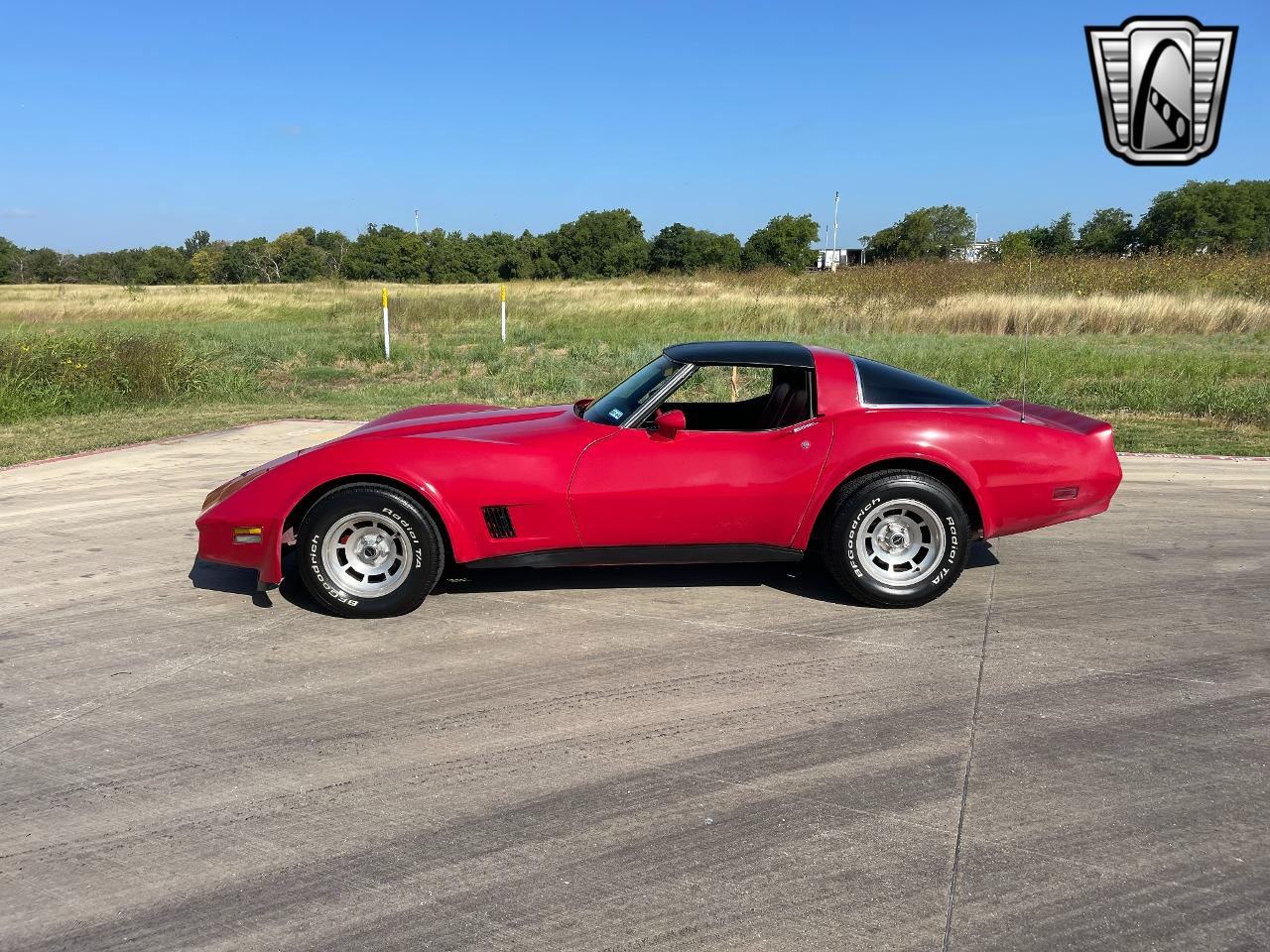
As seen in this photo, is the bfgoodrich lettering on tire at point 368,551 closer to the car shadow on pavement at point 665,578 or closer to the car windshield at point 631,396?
the car shadow on pavement at point 665,578

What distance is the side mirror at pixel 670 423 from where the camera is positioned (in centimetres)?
495

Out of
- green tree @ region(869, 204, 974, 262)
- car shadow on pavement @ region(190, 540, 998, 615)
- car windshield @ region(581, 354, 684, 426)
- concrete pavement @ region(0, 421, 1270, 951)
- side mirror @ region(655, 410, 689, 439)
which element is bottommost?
concrete pavement @ region(0, 421, 1270, 951)

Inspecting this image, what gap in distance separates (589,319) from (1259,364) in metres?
15.0

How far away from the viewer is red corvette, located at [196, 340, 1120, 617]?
4953 mm

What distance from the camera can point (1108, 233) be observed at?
53.9 meters

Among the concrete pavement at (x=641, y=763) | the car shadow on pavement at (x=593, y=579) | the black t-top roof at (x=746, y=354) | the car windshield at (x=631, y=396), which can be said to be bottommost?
the concrete pavement at (x=641, y=763)

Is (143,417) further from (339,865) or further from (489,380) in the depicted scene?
(339,865)

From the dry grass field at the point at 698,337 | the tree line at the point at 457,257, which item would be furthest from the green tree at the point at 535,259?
the dry grass field at the point at 698,337

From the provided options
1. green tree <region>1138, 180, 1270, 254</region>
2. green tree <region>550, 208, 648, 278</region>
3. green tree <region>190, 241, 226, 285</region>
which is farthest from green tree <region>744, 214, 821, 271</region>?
green tree <region>190, 241, 226, 285</region>

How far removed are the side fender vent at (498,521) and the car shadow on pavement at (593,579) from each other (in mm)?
646

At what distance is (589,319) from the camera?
25.6 meters

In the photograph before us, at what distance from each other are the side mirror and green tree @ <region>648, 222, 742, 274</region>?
70894 millimetres

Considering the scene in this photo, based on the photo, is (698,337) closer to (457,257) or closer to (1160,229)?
(1160,229)

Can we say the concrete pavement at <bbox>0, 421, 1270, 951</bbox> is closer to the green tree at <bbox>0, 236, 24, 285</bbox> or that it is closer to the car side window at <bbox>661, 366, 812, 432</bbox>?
the car side window at <bbox>661, 366, 812, 432</bbox>
